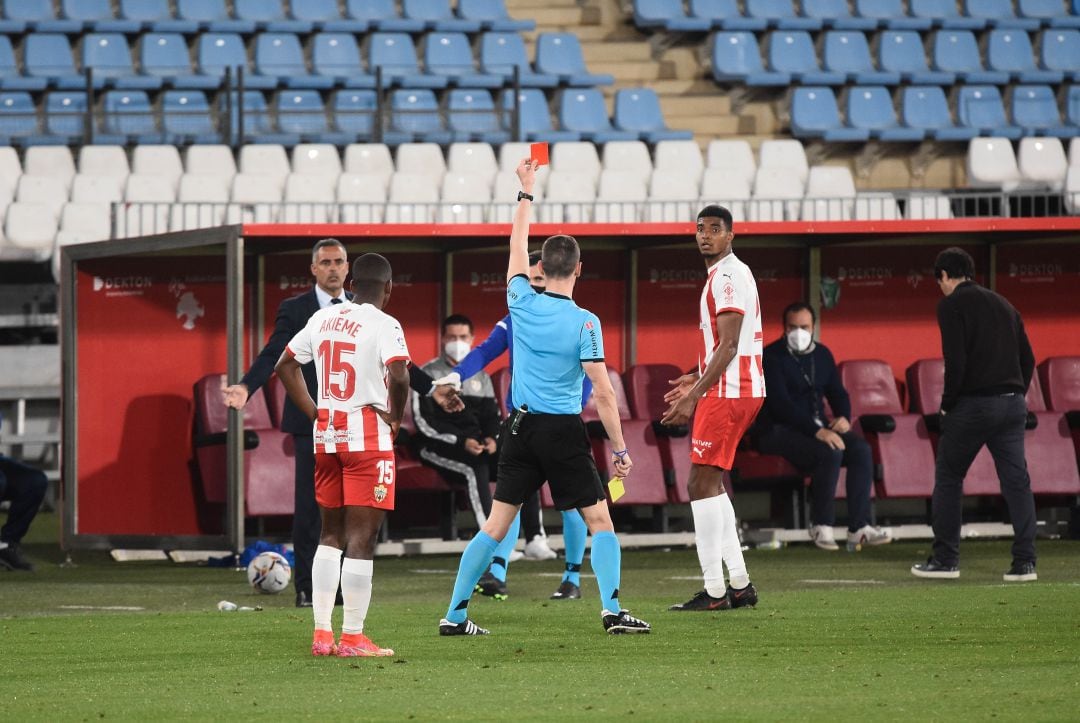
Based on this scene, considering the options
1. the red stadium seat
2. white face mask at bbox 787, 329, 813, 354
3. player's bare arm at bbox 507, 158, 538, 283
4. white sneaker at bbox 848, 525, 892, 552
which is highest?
player's bare arm at bbox 507, 158, 538, 283

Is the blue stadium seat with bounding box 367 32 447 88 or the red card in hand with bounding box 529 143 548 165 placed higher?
the blue stadium seat with bounding box 367 32 447 88

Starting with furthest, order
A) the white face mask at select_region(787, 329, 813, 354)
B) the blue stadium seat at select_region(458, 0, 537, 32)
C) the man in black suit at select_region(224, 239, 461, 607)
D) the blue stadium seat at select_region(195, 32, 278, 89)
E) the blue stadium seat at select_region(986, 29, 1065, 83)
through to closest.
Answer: the blue stadium seat at select_region(986, 29, 1065, 83) → the blue stadium seat at select_region(458, 0, 537, 32) → the blue stadium seat at select_region(195, 32, 278, 89) → the white face mask at select_region(787, 329, 813, 354) → the man in black suit at select_region(224, 239, 461, 607)

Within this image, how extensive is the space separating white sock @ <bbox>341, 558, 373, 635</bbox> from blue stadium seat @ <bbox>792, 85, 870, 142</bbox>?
13.7 m

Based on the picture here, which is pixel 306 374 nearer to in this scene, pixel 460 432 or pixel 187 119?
pixel 460 432

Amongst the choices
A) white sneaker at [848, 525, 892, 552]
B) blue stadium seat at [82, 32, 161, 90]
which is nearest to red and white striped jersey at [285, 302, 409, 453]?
white sneaker at [848, 525, 892, 552]

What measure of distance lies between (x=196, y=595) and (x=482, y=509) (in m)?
2.67

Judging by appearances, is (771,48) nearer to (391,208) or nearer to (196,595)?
(391,208)

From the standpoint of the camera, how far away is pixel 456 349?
11.5 meters

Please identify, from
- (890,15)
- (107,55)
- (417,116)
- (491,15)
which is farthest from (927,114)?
(107,55)

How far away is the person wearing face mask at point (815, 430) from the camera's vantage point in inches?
478

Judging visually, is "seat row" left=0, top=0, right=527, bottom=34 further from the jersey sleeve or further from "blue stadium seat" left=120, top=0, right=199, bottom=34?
the jersey sleeve

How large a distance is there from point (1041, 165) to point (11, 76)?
1150 centimetres

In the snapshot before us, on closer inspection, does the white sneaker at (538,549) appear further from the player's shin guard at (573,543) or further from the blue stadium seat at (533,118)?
the blue stadium seat at (533,118)

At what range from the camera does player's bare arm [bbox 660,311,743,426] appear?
7.64 metres
